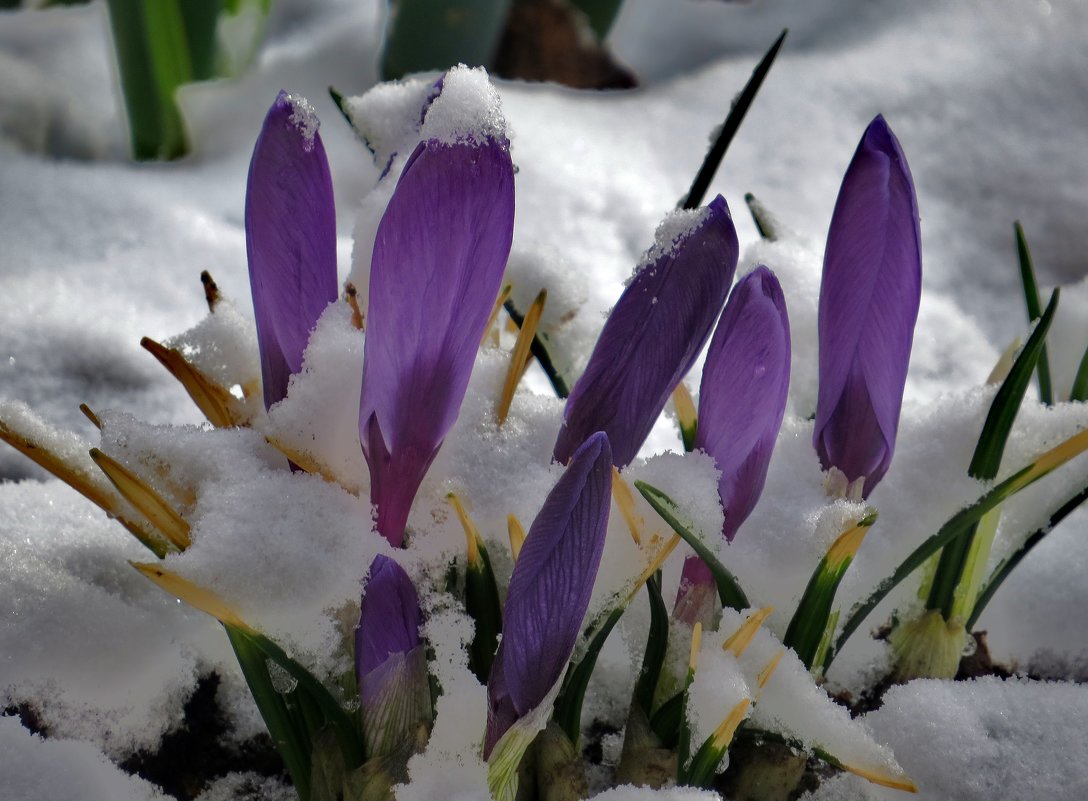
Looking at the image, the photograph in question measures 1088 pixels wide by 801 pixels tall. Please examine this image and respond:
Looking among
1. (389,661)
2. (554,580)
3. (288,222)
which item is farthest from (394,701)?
(288,222)

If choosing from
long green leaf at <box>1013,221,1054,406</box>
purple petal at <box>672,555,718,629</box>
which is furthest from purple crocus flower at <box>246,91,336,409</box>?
long green leaf at <box>1013,221,1054,406</box>

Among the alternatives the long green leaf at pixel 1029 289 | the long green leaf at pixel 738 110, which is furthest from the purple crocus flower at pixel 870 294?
the long green leaf at pixel 1029 289

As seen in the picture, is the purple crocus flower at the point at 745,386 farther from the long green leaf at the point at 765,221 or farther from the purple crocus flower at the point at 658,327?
the long green leaf at the point at 765,221

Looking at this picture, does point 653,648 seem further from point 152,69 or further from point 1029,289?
point 152,69

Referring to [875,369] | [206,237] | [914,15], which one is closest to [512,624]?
[875,369]

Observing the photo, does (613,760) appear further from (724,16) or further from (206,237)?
(724,16)
